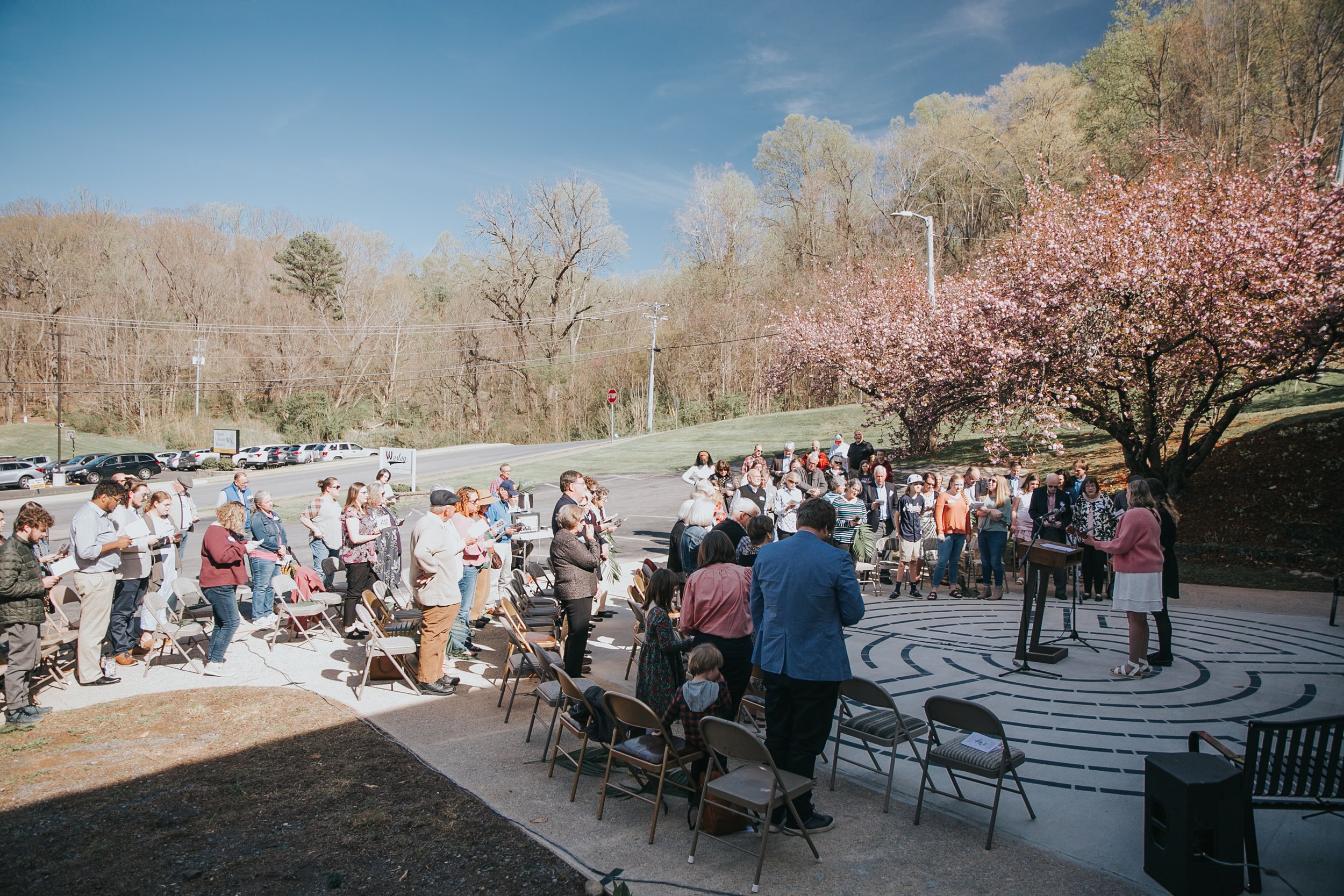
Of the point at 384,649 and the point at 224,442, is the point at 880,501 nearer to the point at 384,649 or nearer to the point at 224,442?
the point at 384,649

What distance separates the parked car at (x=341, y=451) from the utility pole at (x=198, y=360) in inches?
458

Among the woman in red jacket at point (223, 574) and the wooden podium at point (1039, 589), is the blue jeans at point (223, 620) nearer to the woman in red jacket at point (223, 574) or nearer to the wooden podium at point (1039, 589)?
the woman in red jacket at point (223, 574)

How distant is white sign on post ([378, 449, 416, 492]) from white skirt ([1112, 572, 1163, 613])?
15540 millimetres

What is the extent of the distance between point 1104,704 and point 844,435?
91.5 ft

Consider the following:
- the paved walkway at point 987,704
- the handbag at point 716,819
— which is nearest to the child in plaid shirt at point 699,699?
the handbag at point 716,819

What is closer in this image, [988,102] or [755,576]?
[755,576]

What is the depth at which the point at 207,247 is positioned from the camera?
64.2 m

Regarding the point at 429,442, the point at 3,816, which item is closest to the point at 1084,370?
the point at 3,816

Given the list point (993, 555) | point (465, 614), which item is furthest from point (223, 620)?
point (993, 555)

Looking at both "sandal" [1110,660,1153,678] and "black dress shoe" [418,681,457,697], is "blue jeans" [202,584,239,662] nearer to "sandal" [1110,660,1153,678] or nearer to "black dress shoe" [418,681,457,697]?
"black dress shoe" [418,681,457,697]

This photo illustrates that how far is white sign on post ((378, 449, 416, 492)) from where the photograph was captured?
19.9 meters

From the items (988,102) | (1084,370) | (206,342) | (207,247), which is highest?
(988,102)

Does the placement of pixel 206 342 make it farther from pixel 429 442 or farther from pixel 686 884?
pixel 686 884

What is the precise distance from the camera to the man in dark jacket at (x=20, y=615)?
21.3 ft
